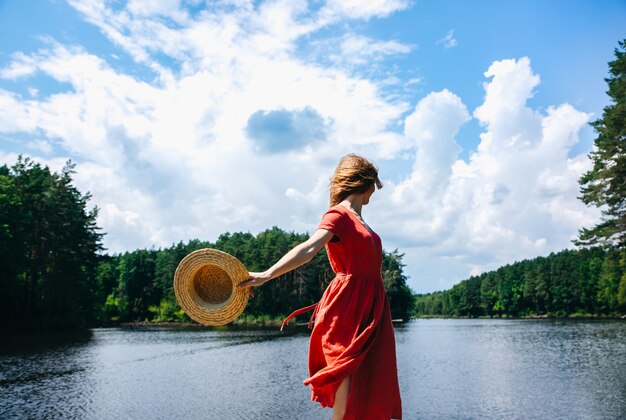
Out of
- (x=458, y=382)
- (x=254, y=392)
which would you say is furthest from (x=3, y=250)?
(x=458, y=382)

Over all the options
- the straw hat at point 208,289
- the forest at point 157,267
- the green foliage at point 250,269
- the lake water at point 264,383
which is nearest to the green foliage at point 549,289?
the forest at point 157,267

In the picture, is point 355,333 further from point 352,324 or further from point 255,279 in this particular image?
point 255,279

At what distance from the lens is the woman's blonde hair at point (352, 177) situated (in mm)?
3080

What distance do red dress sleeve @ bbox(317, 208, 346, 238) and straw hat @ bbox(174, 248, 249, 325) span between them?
2.42 ft

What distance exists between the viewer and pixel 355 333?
289 cm

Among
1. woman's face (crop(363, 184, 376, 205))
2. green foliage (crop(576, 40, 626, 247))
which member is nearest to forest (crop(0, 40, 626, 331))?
green foliage (crop(576, 40, 626, 247))

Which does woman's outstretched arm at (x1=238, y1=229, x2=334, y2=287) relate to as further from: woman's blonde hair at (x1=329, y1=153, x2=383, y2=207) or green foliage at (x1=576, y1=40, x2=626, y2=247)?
green foliage at (x1=576, y1=40, x2=626, y2=247)

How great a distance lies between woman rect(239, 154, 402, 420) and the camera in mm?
2850

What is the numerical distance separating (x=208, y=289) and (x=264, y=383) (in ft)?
53.2

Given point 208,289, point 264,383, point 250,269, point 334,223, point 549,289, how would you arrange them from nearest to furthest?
point 334,223 < point 208,289 < point 264,383 < point 250,269 < point 549,289

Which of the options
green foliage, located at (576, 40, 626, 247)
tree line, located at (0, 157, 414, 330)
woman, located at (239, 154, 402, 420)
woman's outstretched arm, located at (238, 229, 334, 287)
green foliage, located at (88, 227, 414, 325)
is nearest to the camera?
woman's outstretched arm, located at (238, 229, 334, 287)

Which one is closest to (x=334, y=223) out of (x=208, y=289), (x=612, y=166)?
(x=208, y=289)

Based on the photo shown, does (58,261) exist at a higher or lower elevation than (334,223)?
higher

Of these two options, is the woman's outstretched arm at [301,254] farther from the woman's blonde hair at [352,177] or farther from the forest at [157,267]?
the forest at [157,267]
